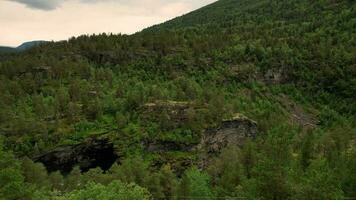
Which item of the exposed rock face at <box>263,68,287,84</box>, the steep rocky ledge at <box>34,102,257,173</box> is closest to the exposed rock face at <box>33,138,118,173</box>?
the steep rocky ledge at <box>34,102,257,173</box>

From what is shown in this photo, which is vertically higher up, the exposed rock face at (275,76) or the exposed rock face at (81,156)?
the exposed rock face at (275,76)

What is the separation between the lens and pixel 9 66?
568ft

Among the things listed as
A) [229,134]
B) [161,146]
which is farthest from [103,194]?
[229,134]

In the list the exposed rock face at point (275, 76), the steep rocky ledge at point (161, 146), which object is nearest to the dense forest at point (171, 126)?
the steep rocky ledge at point (161, 146)

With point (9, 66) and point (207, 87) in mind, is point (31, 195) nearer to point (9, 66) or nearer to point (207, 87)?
point (207, 87)

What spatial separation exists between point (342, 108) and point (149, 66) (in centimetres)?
6755

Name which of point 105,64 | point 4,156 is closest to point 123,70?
point 105,64

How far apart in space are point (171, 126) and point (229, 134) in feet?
49.1

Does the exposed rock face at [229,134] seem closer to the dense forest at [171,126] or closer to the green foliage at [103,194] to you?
the dense forest at [171,126]

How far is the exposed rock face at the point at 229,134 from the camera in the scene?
133 m

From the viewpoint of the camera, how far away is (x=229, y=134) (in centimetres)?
13600

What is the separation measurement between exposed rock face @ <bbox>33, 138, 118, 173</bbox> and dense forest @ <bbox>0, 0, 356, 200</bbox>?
11.2 inches

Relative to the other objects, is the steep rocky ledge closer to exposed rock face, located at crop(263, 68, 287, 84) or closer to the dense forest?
the dense forest

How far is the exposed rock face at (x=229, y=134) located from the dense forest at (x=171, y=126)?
290 mm
